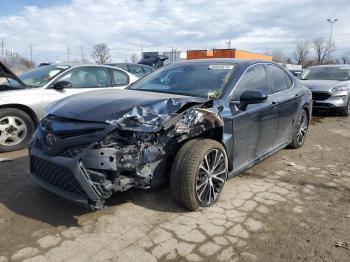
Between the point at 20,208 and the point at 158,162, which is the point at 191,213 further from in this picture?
the point at 20,208

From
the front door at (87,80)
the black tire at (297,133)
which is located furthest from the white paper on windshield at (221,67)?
the front door at (87,80)

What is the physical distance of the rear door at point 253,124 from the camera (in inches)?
165

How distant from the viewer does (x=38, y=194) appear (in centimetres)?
423

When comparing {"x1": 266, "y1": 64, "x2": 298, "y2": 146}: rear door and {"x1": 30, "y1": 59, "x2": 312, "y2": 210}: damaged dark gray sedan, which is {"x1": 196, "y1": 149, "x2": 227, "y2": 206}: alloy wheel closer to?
{"x1": 30, "y1": 59, "x2": 312, "y2": 210}: damaged dark gray sedan

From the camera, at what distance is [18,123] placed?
6.01 meters

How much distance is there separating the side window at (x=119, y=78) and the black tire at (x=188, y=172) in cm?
401

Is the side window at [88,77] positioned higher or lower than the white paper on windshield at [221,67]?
lower

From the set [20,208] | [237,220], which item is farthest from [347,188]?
[20,208]

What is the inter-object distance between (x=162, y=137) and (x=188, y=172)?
43 centimetres

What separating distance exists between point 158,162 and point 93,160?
0.65 m

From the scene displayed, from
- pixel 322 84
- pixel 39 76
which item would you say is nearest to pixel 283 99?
pixel 39 76

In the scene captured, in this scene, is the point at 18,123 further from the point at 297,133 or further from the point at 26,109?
the point at 297,133

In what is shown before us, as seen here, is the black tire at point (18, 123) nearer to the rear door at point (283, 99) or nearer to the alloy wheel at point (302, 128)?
the rear door at point (283, 99)

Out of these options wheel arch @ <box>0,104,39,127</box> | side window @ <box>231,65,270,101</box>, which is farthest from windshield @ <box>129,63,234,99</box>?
wheel arch @ <box>0,104,39,127</box>
